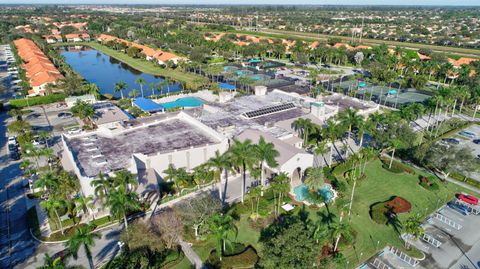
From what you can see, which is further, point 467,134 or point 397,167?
point 467,134

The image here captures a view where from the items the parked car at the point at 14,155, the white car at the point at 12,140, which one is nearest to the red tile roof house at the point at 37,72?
the white car at the point at 12,140

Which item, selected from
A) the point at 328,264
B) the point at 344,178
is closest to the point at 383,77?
the point at 344,178

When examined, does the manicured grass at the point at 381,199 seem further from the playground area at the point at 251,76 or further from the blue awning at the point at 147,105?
the playground area at the point at 251,76

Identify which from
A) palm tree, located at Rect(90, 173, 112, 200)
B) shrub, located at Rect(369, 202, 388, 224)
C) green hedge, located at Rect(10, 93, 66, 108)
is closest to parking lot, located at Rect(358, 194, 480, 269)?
shrub, located at Rect(369, 202, 388, 224)

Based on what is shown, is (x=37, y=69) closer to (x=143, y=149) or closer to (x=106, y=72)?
(x=106, y=72)

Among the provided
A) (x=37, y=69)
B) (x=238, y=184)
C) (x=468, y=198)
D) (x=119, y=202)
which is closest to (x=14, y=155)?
Answer: (x=119, y=202)

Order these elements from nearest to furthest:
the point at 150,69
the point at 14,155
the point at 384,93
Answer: the point at 14,155 → the point at 384,93 → the point at 150,69
